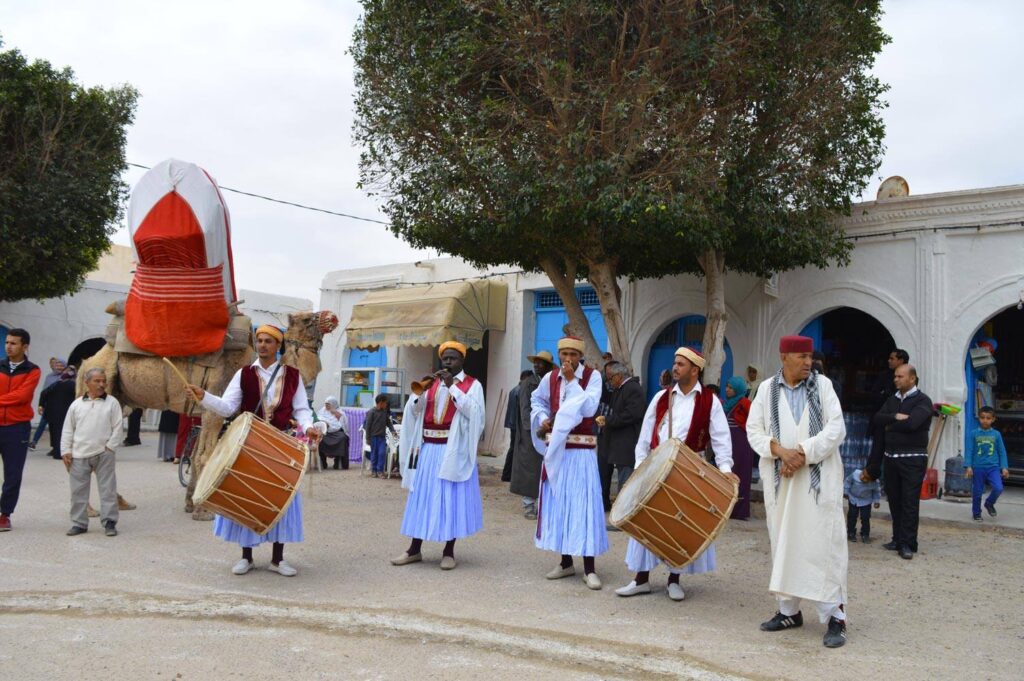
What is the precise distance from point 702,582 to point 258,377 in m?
3.55

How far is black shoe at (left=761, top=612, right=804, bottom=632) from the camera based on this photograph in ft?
16.3

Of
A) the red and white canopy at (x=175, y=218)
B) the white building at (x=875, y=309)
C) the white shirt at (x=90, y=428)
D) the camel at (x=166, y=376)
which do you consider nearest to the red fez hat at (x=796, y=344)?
the camel at (x=166, y=376)

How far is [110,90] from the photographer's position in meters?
16.4

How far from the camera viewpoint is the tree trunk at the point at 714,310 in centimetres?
1070

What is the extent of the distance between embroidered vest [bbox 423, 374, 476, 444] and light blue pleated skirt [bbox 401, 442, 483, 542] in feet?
0.23

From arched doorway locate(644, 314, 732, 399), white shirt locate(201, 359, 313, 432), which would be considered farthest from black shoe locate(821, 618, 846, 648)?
arched doorway locate(644, 314, 732, 399)

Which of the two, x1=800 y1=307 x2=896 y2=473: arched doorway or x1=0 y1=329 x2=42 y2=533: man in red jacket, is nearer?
x1=0 y1=329 x2=42 y2=533: man in red jacket

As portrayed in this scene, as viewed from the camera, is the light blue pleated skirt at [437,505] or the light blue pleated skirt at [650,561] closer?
the light blue pleated skirt at [650,561]

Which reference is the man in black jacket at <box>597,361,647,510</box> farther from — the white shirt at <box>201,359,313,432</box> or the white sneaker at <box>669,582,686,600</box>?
the white shirt at <box>201,359,313,432</box>

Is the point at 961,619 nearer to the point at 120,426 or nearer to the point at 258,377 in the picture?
the point at 258,377

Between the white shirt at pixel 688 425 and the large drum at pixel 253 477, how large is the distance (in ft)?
7.52

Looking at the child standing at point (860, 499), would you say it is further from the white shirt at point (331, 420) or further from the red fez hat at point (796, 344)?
the white shirt at point (331, 420)

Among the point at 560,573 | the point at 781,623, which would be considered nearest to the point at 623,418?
the point at 560,573

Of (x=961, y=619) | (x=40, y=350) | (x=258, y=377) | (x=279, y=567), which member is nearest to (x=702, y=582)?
(x=961, y=619)
